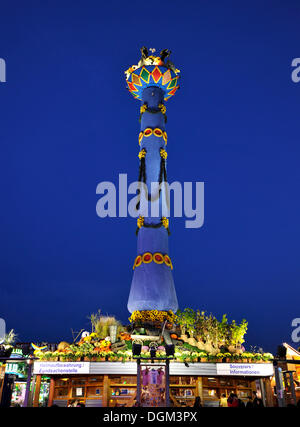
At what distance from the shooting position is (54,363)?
19078 millimetres

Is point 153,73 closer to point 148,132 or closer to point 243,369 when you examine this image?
point 148,132

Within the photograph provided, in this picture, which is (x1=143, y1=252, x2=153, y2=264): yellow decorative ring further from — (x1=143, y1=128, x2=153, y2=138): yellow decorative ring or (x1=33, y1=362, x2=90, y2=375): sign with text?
(x1=143, y1=128, x2=153, y2=138): yellow decorative ring

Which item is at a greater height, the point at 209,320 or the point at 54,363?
the point at 209,320

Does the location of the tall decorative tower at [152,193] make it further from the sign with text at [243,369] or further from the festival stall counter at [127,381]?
the sign with text at [243,369]

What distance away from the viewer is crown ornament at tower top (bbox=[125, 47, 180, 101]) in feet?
107

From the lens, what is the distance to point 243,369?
769 inches

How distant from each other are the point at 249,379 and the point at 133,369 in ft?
22.4

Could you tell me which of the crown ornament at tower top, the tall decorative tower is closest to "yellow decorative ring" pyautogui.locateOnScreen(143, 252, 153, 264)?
the tall decorative tower

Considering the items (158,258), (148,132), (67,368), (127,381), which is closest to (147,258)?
(158,258)

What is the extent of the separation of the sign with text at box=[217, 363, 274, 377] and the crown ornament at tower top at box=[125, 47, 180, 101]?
24.4m
